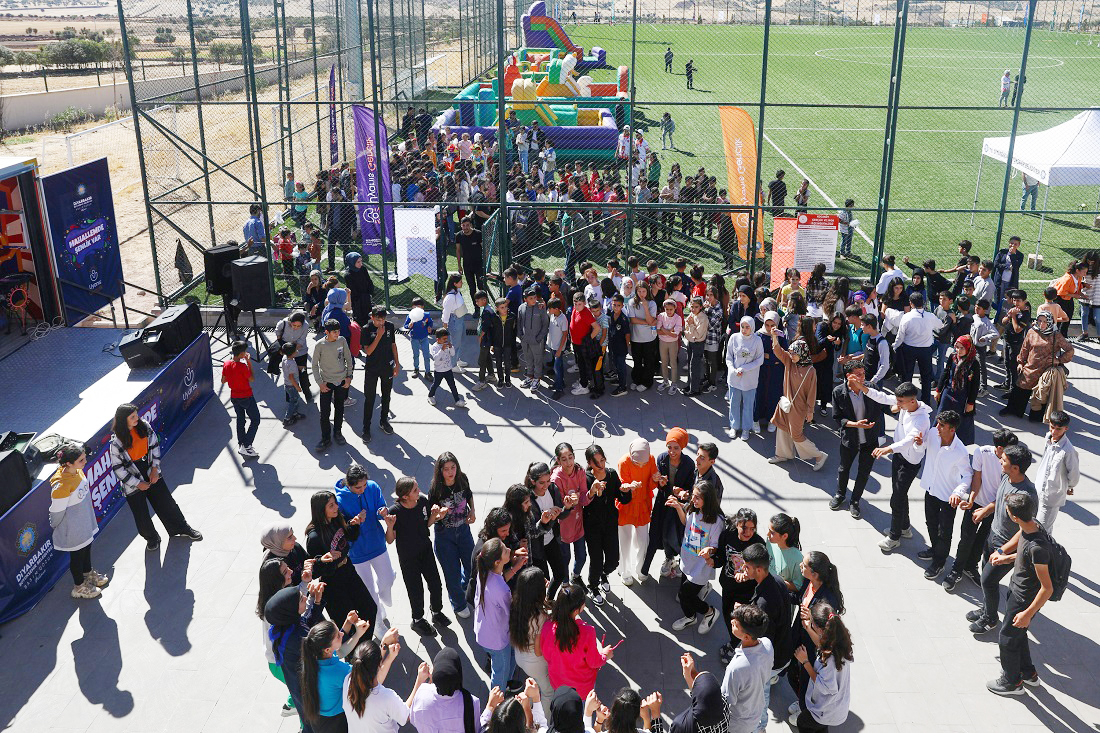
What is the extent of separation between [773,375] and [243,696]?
6.64 metres

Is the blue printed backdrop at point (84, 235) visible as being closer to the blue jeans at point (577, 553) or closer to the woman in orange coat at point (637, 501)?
the blue jeans at point (577, 553)

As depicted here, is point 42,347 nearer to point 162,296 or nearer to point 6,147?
point 162,296

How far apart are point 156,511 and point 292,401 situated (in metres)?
2.57

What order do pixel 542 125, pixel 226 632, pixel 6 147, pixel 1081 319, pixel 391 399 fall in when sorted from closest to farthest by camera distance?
pixel 226 632 → pixel 391 399 → pixel 1081 319 → pixel 542 125 → pixel 6 147

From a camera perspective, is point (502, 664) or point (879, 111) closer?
point (502, 664)

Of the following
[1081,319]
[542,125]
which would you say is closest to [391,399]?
[1081,319]

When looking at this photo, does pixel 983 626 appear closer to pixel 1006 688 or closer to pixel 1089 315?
pixel 1006 688

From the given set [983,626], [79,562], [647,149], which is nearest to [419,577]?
[79,562]

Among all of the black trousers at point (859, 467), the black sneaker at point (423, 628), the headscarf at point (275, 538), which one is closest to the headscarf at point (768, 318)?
the black trousers at point (859, 467)

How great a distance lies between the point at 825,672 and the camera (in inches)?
225

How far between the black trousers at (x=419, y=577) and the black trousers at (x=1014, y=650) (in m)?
4.14

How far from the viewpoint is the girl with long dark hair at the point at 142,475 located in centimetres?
817

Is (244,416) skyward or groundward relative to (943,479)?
groundward

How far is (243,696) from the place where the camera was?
6.70 meters
